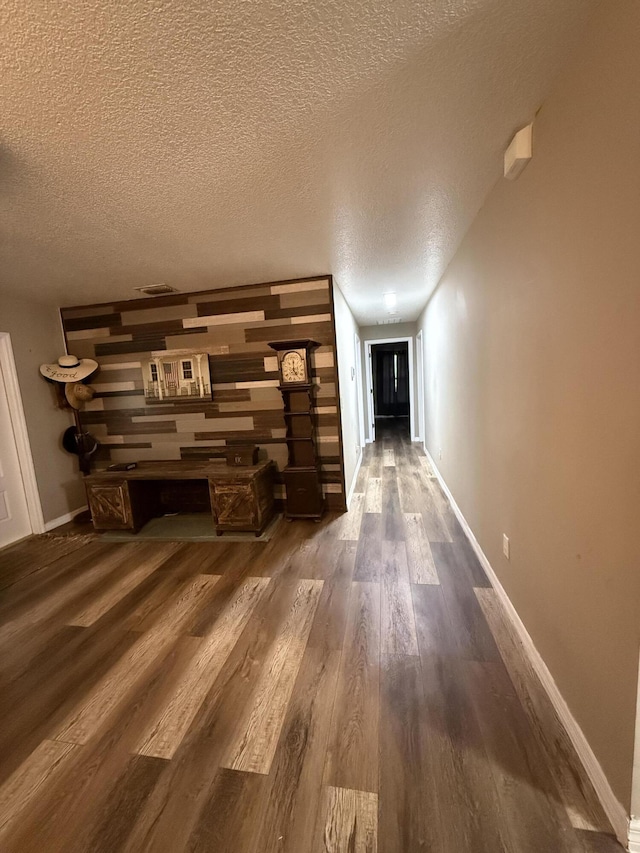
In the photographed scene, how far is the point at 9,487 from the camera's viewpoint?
3.19 meters

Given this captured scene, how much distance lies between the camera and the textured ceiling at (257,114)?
3.00 feet

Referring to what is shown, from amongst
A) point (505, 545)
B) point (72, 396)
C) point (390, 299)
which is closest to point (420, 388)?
point (390, 299)

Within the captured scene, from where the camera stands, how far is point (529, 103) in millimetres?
1226

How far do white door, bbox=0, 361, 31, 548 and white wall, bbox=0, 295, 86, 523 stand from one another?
0.45ft

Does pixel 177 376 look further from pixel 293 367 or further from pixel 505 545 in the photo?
pixel 505 545

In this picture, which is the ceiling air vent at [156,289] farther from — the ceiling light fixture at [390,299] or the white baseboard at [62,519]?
the white baseboard at [62,519]

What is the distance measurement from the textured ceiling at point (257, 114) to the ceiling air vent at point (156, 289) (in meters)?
0.81

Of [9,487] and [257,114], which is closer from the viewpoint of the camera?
[257,114]

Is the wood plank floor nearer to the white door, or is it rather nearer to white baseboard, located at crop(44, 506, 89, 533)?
the white door

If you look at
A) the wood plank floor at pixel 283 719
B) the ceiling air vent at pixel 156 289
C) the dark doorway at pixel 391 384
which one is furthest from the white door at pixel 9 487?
the dark doorway at pixel 391 384

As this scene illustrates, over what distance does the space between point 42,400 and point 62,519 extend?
4.30ft

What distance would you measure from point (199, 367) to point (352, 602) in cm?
264

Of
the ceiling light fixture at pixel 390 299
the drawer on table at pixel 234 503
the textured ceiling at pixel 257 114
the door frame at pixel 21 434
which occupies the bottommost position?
the drawer on table at pixel 234 503

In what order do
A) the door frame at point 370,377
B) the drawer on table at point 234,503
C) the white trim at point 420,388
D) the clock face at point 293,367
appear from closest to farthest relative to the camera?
the drawer on table at point 234,503, the clock face at point 293,367, the white trim at point 420,388, the door frame at point 370,377
